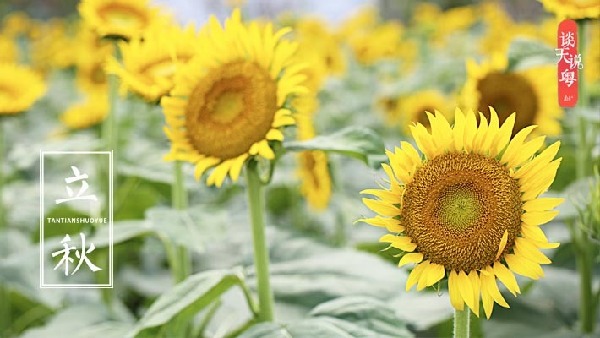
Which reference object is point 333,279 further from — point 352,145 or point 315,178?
point 315,178

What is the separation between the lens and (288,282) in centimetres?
101

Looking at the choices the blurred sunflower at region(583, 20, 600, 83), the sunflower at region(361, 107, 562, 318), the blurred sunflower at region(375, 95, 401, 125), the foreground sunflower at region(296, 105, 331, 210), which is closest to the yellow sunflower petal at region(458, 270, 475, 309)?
the sunflower at region(361, 107, 562, 318)

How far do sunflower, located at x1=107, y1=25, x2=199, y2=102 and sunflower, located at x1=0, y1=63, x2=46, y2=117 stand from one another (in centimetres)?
40

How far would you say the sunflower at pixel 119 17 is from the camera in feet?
4.01

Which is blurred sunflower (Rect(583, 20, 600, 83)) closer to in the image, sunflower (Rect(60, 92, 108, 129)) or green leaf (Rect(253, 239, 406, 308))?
green leaf (Rect(253, 239, 406, 308))

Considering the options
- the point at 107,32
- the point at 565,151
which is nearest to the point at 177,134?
the point at 107,32

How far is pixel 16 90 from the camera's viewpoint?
1.53m

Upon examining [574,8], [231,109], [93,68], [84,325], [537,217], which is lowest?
[84,325]

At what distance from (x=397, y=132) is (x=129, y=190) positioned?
84 cm

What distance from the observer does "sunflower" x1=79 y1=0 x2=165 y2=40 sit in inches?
48.1

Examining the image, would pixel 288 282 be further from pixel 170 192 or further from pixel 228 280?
pixel 170 192

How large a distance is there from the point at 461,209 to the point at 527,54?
446 mm

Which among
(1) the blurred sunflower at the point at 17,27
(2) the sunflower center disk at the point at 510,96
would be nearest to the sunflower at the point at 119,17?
(2) the sunflower center disk at the point at 510,96

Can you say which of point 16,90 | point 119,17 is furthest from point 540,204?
point 16,90
